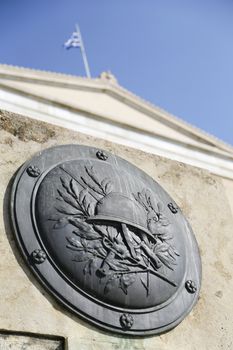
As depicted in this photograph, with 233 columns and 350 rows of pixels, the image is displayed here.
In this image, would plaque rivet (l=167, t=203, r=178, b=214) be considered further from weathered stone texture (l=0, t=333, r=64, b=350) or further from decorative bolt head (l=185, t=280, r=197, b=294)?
weathered stone texture (l=0, t=333, r=64, b=350)

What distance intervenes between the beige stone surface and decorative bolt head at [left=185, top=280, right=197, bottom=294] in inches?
2.6

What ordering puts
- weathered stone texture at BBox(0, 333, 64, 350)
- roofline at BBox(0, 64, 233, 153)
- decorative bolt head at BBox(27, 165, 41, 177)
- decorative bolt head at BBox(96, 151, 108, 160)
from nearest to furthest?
weathered stone texture at BBox(0, 333, 64, 350) → decorative bolt head at BBox(27, 165, 41, 177) → decorative bolt head at BBox(96, 151, 108, 160) → roofline at BBox(0, 64, 233, 153)

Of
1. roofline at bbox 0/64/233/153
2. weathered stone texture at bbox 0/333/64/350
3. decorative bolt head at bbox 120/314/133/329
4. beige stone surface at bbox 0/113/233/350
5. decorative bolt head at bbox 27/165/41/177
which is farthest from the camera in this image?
roofline at bbox 0/64/233/153

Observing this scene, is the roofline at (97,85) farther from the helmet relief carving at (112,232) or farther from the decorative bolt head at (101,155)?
the helmet relief carving at (112,232)

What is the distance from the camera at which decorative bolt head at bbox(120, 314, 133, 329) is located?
5.03 ft

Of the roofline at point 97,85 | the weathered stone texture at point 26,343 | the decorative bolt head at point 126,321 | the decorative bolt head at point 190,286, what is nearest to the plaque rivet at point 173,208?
the decorative bolt head at point 190,286

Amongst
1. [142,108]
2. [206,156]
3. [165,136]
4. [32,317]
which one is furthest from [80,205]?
[142,108]

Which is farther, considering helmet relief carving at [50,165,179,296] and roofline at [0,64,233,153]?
roofline at [0,64,233,153]

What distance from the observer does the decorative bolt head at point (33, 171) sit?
1.70 metres

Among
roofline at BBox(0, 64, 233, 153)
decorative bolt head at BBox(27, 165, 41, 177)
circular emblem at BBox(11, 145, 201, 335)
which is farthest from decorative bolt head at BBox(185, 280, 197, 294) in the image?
roofline at BBox(0, 64, 233, 153)

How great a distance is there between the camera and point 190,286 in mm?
1800

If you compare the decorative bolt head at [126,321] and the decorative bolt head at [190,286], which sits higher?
Answer: the decorative bolt head at [190,286]

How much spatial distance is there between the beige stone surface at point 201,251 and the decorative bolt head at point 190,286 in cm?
7

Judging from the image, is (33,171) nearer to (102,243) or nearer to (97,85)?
(102,243)
